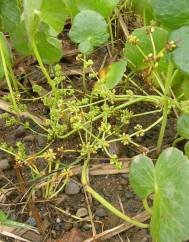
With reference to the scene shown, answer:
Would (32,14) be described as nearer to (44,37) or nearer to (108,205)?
(44,37)

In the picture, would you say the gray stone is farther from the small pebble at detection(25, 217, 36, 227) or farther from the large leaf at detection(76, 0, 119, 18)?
the large leaf at detection(76, 0, 119, 18)

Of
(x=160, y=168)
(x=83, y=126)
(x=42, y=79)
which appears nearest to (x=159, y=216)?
(x=160, y=168)

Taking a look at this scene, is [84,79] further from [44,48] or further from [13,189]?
[13,189]

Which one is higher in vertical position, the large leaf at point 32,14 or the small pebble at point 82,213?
the large leaf at point 32,14

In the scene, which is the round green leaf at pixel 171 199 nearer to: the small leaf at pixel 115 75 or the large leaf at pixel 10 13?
the small leaf at pixel 115 75

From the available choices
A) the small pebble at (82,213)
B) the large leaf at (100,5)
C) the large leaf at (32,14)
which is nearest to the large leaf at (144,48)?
the large leaf at (100,5)

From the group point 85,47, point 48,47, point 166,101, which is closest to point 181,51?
point 166,101
